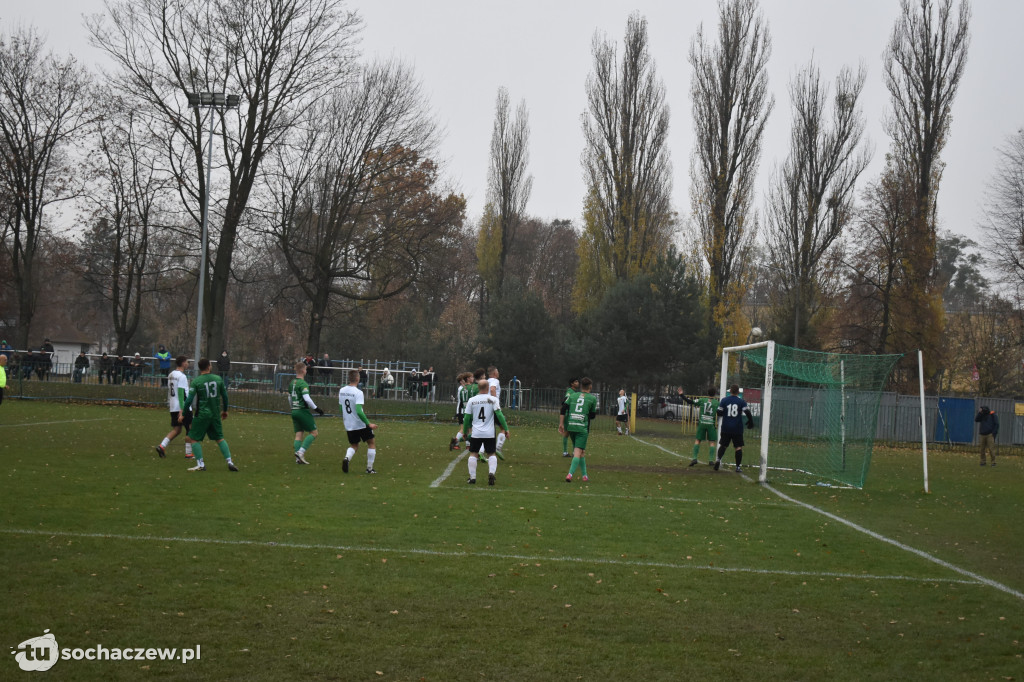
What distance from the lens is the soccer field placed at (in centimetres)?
561

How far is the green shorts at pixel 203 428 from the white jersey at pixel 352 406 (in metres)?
2.05

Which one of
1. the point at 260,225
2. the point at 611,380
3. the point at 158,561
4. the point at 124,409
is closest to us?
the point at 158,561

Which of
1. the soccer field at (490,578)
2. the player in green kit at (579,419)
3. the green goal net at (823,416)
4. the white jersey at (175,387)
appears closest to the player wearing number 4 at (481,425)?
the soccer field at (490,578)

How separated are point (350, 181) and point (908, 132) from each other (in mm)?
25717

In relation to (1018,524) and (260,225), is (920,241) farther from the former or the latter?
(1018,524)

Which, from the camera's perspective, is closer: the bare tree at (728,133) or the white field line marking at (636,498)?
the white field line marking at (636,498)

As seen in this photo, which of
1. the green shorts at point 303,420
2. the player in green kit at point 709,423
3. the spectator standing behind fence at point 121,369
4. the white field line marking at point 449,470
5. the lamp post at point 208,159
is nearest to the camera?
the white field line marking at point 449,470

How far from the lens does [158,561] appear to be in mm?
7648

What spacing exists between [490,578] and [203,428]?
8.76m

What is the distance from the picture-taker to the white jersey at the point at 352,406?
1525 centimetres

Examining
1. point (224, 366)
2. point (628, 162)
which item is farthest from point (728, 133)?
point (224, 366)

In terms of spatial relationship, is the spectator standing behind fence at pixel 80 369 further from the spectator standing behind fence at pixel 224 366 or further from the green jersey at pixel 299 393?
the green jersey at pixel 299 393

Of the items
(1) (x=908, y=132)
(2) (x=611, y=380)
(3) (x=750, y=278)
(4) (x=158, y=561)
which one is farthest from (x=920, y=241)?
(4) (x=158, y=561)

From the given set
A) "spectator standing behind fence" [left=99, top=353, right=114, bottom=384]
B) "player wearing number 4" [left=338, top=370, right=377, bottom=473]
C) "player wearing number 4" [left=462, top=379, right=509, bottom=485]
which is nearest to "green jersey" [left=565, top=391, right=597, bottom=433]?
"player wearing number 4" [left=462, top=379, right=509, bottom=485]
